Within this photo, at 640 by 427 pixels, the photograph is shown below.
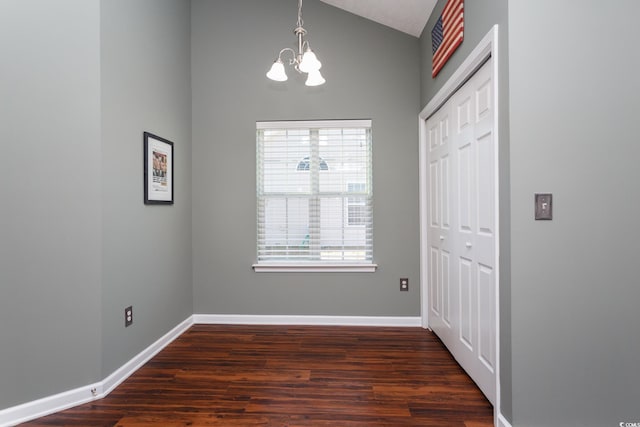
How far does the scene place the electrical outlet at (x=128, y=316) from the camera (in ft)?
7.45

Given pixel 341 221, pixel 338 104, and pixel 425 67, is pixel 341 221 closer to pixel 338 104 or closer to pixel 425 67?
pixel 338 104

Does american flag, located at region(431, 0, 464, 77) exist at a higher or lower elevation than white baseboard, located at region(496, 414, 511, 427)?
higher

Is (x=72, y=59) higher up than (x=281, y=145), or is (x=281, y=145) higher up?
(x=72, y=59)

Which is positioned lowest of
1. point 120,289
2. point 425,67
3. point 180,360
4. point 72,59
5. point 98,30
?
point 180,360

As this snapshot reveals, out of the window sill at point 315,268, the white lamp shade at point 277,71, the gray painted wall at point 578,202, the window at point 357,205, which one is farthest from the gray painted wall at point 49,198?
the gray painted wall at point 578,202

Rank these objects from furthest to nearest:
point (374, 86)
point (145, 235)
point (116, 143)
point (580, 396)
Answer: point (374, 86) → point (145, 235) → point (116, 143) → point (580, 396)

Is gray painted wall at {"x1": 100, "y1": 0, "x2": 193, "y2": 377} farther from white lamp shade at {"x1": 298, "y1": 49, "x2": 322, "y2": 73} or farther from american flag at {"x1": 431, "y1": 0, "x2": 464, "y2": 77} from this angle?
american flag at {"x1": 431, "y1": 0, "x2": 464, "y2": 77}

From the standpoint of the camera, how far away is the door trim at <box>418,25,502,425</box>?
1.70 meters

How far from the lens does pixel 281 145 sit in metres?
3.32

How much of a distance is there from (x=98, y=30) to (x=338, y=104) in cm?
197

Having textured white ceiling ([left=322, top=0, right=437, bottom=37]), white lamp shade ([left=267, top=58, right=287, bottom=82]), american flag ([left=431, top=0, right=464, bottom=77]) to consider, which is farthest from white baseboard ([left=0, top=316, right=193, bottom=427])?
textured white ceiling ([left=322, top=0, right=437, bottom=37])

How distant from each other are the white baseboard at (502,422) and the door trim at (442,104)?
1 centimetres

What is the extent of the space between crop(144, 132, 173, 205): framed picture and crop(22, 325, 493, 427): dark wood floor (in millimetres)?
1261

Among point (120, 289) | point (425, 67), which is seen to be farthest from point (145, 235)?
point (425, 67)
